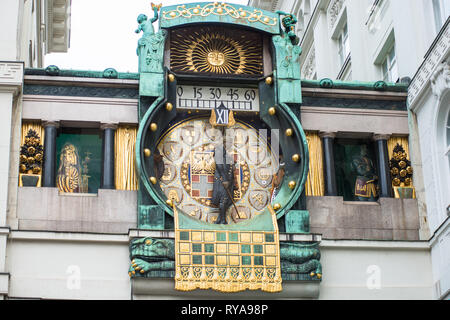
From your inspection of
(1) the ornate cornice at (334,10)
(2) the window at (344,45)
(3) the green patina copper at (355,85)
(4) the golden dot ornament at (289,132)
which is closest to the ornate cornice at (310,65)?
(1) the ornate cornice at (334,10)

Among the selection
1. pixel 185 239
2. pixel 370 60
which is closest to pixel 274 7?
pixel 370 60

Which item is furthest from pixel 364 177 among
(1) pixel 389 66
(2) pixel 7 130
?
(2) pixel 7 130

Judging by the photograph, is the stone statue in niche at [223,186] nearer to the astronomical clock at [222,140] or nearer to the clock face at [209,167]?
the astronomical clock at [222,140]

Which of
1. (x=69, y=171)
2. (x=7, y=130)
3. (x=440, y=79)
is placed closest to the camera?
(x=440, y=79)

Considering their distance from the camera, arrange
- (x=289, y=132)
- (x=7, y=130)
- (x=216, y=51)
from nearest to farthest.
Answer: (x=7, y=130) → (x=289, y=132) → (x=216, y=51)

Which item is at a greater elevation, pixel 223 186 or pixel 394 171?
pixel 394 171

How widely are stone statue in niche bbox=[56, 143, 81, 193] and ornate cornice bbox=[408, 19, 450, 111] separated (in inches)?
287

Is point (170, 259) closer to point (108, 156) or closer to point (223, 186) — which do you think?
point (223, 186)

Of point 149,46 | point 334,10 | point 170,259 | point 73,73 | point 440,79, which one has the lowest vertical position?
point 170,259

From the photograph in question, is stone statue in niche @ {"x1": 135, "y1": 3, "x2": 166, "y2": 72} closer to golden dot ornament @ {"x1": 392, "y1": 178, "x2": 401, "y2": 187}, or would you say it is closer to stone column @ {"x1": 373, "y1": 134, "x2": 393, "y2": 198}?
stone column @ {"x1": 373, "y1": 134, "x2": 393, "y2": 198}

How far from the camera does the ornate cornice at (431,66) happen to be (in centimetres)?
2127

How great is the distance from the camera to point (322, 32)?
33.9 meters

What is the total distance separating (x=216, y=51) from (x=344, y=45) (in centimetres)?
962

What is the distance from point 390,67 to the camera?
27859 mm
